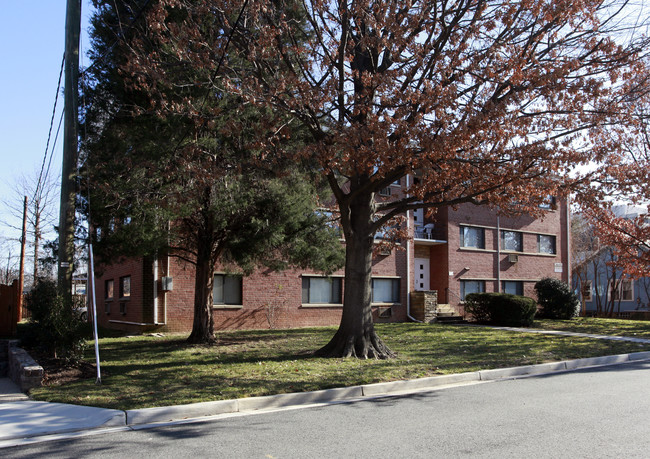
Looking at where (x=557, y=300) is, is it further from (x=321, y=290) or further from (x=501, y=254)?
(x=321, y=290)

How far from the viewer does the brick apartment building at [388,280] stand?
1989 centimetres

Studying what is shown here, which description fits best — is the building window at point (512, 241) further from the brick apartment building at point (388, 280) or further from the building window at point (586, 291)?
the building window at point (586, 291)

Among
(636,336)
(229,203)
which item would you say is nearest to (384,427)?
(229,203)

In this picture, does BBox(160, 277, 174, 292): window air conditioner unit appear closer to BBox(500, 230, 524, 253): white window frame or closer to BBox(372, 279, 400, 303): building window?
BBox(372, 279, 400, 303): building window

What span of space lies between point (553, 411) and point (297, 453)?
4.00 metres

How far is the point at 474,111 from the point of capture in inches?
395

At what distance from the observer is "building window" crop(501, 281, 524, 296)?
100 feet

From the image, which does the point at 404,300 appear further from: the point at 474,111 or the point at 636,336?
the point at 474,111

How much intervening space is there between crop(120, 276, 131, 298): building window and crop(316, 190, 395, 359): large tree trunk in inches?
469

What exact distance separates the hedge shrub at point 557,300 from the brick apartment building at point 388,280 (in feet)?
12.3

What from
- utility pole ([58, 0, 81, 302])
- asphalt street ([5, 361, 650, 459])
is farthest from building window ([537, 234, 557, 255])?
utility pole ([58, 0, 81, 302])

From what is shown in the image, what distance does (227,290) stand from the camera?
70.0 ft

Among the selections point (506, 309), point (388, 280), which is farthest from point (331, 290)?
point (506, 309)

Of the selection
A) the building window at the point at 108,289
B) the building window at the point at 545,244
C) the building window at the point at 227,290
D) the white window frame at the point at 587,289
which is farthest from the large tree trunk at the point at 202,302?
the white window frame at the point at 587,289
